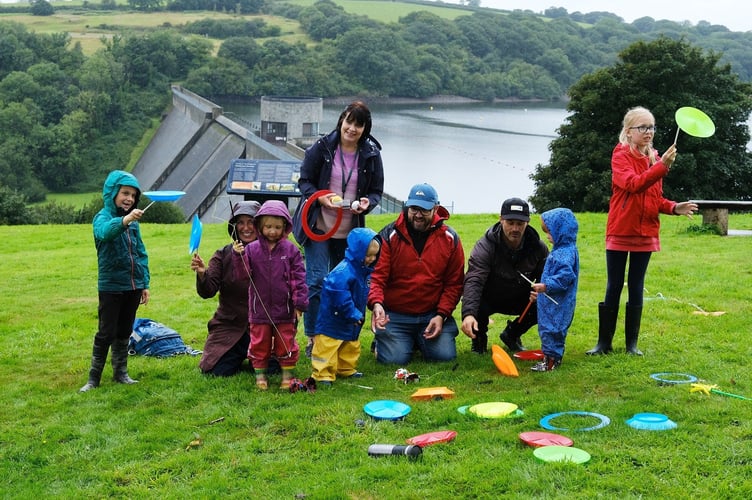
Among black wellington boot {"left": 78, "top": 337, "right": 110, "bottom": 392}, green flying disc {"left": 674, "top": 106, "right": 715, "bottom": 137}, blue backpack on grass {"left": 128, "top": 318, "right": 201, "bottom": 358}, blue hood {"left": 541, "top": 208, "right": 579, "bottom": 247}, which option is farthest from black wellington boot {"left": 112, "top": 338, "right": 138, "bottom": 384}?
green flying disc {"left": 674, "top": 106, "right": 715, "bottom": 137}

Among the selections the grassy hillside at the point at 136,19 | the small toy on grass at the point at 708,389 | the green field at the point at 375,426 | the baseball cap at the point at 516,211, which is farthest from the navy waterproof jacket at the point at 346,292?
the grassy hillside at the point at 136,19

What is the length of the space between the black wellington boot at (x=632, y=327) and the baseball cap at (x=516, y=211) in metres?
1.16

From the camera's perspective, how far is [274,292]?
6684 millimetres

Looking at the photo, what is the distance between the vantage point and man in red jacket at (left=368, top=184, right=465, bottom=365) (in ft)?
24.2

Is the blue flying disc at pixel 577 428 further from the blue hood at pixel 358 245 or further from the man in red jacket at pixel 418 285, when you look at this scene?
the blue hood at pixel 358 245

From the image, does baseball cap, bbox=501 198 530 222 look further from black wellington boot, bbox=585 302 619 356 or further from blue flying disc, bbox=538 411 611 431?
blue flying disc, bbox=538 411 611 431

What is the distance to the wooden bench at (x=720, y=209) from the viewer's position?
1430 cm

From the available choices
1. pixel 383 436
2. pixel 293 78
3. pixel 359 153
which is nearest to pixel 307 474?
pixel 383 436

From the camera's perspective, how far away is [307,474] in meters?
5.02

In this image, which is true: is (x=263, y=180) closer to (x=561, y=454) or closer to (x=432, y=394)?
(x=432, y=394)

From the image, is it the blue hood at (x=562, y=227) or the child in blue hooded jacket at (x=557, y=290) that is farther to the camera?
the blue hood at (x=562, y=227)

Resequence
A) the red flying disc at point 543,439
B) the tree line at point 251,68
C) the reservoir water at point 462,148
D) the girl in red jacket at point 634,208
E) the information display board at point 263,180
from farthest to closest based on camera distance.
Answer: the tree line at point 251,68
the reservoir water at point 462,148
the information display board at point 263,180
the girl in red jacket at point 634,208
the red flying disc at point 543,439

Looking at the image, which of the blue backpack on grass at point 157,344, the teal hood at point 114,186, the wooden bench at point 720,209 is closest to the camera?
the teal hood at point 114,186

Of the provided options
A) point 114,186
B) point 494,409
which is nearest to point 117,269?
point 114,186
